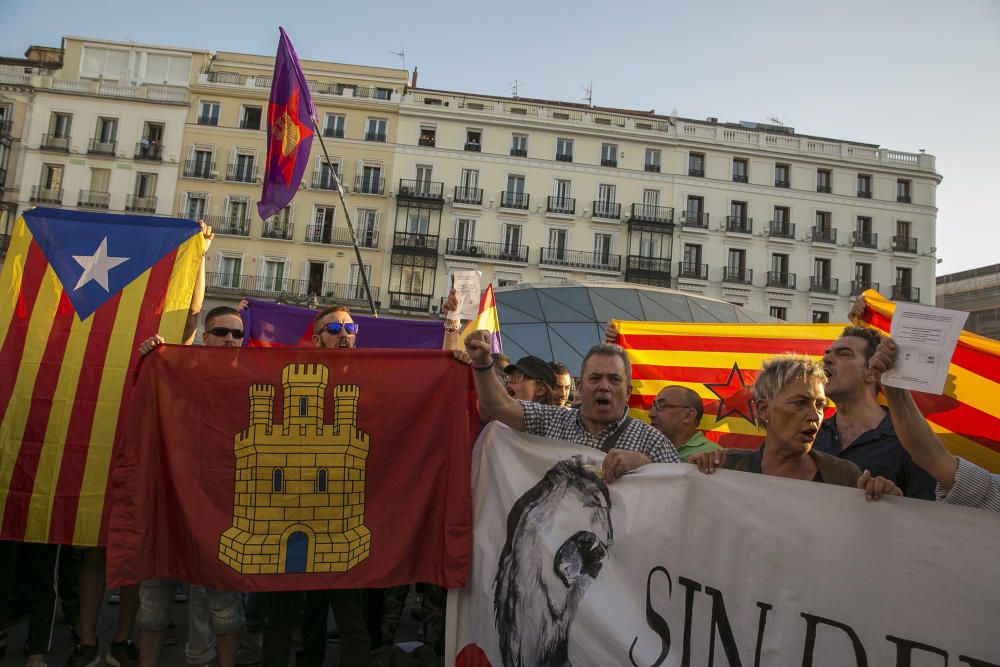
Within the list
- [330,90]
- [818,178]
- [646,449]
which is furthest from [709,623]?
[818,178]

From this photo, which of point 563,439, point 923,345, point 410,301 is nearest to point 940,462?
point 923,345

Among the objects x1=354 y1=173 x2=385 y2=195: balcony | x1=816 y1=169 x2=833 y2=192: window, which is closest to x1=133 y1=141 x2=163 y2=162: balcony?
x1=354 y1=173 x2=385 y2=195: balcony

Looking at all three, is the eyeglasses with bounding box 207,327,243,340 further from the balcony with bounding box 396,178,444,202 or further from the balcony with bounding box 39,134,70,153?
the balcony with bounding box 39,134,70,153

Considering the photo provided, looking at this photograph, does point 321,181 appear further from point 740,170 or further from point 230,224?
point 740,170

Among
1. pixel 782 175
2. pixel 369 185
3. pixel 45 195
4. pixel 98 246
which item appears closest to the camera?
pixel 98 246

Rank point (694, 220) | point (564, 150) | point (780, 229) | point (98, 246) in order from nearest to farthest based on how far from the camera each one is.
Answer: point (98, 246) < point (564, 150) < point (694, 220) < point (780, 229)

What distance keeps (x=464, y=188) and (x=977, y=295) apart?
1299 inches

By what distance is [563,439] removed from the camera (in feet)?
12.1

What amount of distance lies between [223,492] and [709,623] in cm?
248

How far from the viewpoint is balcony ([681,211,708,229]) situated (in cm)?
4506

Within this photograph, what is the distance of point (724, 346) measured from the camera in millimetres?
7844

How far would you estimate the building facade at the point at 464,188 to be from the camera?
42125mm

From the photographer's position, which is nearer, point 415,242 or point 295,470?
point 295,470

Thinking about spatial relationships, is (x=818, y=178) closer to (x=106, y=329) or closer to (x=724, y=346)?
(x=724, y=346)
